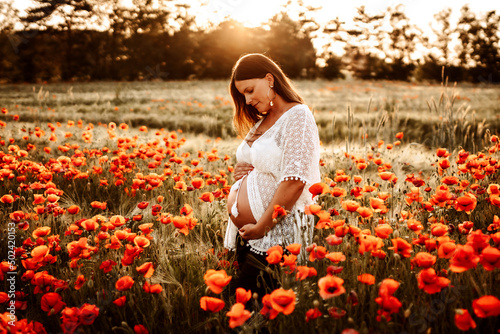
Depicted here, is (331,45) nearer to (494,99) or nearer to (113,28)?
(113,28)

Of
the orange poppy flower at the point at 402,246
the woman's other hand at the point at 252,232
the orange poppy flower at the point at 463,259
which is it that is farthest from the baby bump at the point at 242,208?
the orange poppy flower at the point at 463,259

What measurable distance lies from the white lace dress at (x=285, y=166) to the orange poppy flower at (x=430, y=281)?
80cm

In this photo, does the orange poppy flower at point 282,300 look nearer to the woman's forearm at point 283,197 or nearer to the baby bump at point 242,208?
the woman's forearm at point 283,197

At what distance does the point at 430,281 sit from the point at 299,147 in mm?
963

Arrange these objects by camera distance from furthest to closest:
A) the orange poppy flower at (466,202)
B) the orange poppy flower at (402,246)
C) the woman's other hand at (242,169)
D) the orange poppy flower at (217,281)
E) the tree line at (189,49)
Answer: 1. the tree line at (189,49)
2. the woman's other hand at (242,169)
3. the orange poppy flower at (466,202)
4. the orange poppy flower at (402,246)
5. the orange poppy flower at (217,281)

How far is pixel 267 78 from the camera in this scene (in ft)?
7.24

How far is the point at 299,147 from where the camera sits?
1.97m

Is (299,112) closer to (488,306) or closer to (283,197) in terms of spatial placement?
(283,197)

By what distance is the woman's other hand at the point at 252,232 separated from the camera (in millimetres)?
1990

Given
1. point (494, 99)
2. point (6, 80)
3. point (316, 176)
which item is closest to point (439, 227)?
point (316, 176)

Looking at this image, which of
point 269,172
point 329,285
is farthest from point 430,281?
point 269,172

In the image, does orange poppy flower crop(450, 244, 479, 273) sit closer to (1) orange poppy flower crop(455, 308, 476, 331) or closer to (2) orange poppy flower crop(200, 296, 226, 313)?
(1) orange poppy flower crop(455, 308, 476, 331)

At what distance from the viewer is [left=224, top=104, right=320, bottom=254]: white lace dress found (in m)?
1.97

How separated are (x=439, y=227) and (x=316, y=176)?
79 cm
